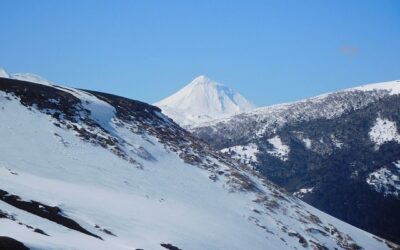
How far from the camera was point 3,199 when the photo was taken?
35.4m

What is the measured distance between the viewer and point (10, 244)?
986 inches

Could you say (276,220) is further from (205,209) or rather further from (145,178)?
(145,178)

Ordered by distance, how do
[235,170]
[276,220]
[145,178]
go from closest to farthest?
[145,178] → [276,220] → [235,170]

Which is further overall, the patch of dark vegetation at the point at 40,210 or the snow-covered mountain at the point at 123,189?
the snow-covered mountain at the point at 123,189

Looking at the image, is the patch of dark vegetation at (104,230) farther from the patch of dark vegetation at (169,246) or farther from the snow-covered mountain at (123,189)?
the patch of dark vegetation at (169,246)

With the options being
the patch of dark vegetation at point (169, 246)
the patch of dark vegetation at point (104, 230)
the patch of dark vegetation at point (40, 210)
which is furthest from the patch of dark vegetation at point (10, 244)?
the patch of dark vegetation at point (169, 246)

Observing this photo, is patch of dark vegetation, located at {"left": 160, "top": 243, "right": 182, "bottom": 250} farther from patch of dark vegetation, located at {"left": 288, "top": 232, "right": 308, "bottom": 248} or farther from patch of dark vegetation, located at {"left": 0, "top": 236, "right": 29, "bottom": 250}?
patch of dark vegetation, located at {"left": 288, "top": 232, "right": 308, "bottom": 248}

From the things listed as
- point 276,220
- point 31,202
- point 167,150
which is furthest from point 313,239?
point 31,202

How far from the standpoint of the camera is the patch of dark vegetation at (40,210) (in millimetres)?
35781

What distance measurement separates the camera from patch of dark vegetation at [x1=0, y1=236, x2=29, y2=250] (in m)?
24.7

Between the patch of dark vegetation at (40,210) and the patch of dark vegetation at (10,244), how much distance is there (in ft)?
34.2

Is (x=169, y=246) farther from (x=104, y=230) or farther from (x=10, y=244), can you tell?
(x=10, y=244)

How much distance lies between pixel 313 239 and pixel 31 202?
4033 centimetres

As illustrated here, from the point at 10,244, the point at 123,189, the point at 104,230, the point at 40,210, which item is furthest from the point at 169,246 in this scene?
the point at 10,244
